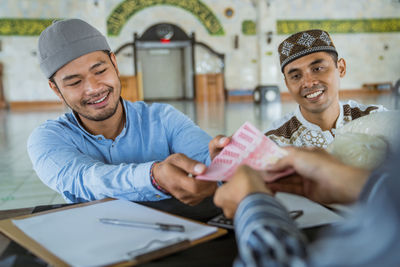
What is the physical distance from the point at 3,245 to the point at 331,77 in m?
1.96

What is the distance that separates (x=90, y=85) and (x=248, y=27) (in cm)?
1526

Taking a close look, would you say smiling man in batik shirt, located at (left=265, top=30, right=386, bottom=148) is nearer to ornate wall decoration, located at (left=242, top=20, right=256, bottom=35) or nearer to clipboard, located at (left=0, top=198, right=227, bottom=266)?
clipboard, located at (left=0, top=198, right=227, bottom=266)

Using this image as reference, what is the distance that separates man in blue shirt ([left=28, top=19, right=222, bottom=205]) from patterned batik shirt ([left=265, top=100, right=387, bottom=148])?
699 millimetres

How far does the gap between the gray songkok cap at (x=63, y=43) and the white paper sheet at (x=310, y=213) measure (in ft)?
3.44

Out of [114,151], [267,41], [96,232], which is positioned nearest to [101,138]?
[114,151]

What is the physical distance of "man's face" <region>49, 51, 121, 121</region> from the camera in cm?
158

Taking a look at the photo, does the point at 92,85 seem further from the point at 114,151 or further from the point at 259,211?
the point at 259,211

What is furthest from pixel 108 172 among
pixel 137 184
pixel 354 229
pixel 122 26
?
pixel 122 26

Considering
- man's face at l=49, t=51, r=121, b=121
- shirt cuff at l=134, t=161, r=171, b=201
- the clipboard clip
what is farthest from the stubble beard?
the clipboard clip

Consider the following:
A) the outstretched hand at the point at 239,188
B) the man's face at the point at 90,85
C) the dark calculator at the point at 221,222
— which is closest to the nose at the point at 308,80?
the man's face at the point at 90,85

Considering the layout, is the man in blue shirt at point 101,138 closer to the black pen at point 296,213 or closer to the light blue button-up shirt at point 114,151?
the light blue button-up shirt at point 114,151

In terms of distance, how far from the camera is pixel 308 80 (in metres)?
2.17

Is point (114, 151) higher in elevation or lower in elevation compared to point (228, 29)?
lower

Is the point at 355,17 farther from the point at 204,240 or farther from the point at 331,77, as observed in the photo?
the point at 204,240
